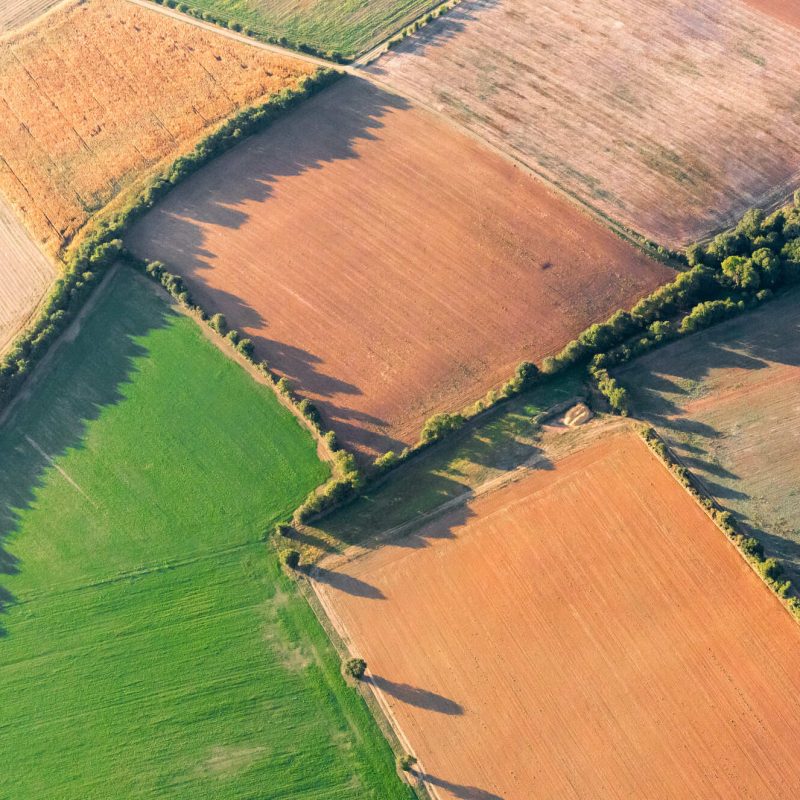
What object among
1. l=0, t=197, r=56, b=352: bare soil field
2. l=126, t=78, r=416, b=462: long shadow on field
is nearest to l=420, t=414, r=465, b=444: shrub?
l=126, t=78, r=416, b=462: long shadow on field

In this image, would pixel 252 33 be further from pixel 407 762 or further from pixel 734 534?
pixel 407 762

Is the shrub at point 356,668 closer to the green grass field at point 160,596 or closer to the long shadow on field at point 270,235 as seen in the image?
the green grass field at point 160,596

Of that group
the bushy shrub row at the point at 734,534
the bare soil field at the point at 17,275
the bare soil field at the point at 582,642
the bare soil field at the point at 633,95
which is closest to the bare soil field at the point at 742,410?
the bushy shrub row at the point at 734,534

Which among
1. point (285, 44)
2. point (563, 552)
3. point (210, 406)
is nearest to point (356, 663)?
point (563, 552)

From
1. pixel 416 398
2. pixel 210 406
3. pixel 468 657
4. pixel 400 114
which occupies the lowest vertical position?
pixel 468 657

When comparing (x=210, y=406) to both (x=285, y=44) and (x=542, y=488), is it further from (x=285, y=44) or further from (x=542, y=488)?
(x=285, y=44)

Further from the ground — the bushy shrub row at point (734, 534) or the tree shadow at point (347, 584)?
the tree shadow at point (347, 584)

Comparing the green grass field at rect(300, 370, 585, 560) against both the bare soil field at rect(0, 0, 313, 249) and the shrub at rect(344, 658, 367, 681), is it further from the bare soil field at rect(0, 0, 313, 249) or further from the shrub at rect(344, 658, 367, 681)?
the bare soil field at rect(0, 0, 313, 249)
